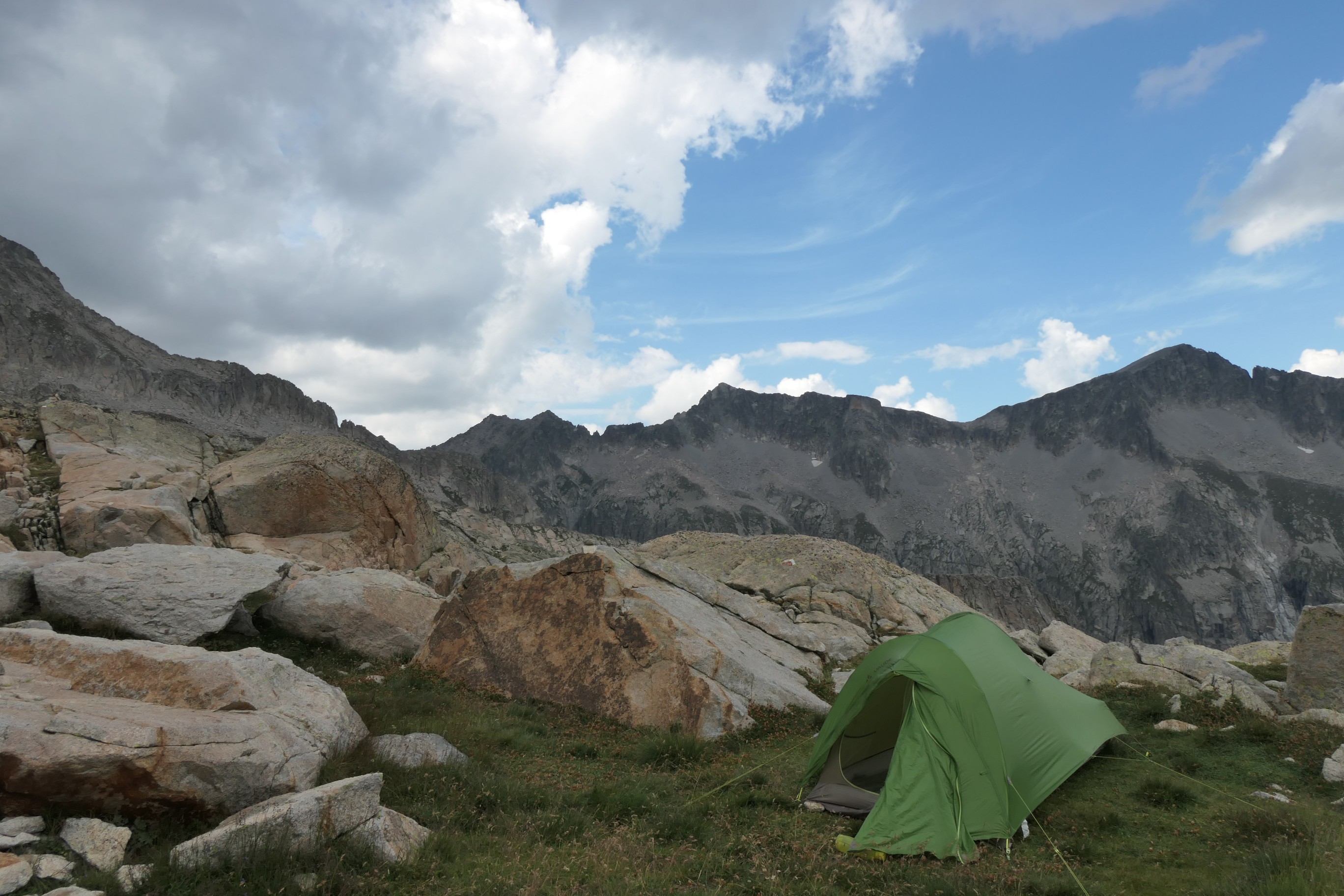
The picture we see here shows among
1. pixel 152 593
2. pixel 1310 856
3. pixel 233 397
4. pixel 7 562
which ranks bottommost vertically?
pixel 1310 856

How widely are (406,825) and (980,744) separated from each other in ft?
29.8

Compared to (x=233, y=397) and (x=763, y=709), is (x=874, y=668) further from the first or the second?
(x=233, y=397)

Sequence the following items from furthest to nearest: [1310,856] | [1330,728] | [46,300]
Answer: [46,300] < [1330,728] < [1310,856]

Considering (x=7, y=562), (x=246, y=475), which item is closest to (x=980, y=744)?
(x=7, y=562)

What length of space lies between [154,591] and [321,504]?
17.3 metres

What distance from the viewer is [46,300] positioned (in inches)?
6722

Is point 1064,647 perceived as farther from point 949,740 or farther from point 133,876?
point 133,876

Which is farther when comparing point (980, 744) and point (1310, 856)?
point (980, 744)

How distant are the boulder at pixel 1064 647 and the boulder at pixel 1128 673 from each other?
296cm

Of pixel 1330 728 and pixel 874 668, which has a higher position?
pixel 874 668

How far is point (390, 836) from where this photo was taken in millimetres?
7727

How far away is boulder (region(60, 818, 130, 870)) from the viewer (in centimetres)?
665

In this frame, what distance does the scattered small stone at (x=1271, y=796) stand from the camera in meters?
11.0

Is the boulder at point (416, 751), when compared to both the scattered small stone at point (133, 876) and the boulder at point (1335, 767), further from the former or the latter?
the boulder at point (1335, 767)
